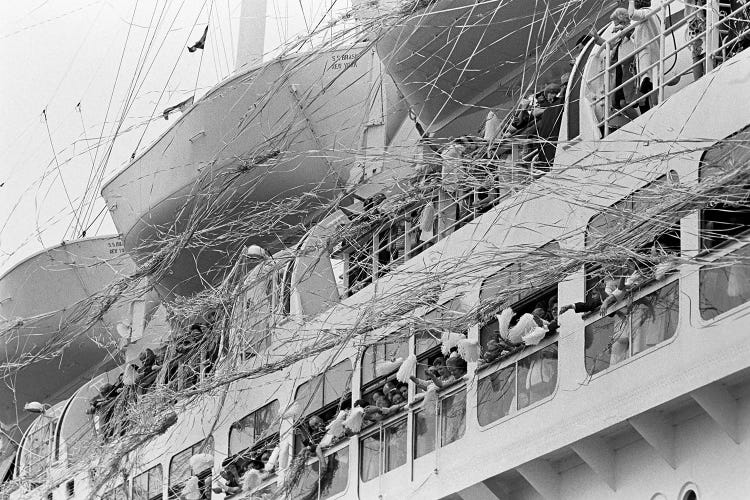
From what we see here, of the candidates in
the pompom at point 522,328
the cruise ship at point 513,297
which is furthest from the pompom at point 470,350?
the pompom at point 522,328

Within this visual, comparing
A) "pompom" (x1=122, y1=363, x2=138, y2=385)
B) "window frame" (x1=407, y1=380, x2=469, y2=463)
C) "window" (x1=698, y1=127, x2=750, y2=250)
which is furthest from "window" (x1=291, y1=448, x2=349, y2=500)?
"window" (x1=698, y1=127, x2=750, y2=250)

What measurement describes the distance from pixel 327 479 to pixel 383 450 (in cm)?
109

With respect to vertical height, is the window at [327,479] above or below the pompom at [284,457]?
below

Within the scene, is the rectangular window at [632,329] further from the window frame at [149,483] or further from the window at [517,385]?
the window frame at [149,483]

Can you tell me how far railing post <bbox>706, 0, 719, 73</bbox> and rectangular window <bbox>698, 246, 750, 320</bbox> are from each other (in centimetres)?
131

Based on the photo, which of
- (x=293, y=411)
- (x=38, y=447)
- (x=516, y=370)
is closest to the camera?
(x=516, y=370)

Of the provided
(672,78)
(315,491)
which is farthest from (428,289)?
(315,491)

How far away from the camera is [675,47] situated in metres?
10.5

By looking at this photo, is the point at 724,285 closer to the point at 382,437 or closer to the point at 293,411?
the point at 382,437

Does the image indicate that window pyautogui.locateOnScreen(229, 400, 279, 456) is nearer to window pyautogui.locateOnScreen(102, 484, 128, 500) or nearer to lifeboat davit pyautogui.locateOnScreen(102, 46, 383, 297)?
lifeboat davit pyautogui.locateOnScreen(102, 46, 383, 297)

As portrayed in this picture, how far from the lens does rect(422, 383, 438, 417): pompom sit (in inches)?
461

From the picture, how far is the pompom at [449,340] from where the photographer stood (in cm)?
1151

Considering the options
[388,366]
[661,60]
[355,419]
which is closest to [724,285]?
[661,60]

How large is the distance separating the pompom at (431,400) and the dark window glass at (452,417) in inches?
2.5
